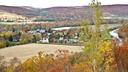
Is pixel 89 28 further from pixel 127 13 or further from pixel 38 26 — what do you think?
pixel 38 26

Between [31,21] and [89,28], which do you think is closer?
[89,28]

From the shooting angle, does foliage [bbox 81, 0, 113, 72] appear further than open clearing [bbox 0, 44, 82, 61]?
No

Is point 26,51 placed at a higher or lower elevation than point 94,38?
lower

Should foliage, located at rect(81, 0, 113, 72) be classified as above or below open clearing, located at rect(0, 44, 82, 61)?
above

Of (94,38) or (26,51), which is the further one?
(26,51)

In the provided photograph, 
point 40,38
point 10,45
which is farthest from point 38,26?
point 10,45

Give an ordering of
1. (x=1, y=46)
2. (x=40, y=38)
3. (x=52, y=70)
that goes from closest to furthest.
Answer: (x=52, y=70), (x=1, y=46), (x=40, y=38)

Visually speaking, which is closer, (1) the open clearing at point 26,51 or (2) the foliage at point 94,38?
(2) the foliage at point 94,38

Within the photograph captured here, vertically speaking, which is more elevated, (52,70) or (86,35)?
(86,35)

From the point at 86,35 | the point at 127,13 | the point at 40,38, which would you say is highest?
the point at 86,35

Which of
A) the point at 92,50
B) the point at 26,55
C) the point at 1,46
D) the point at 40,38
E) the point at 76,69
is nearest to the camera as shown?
the point at 92,50

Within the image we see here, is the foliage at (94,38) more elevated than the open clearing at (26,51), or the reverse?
the foliage at (94,38)
